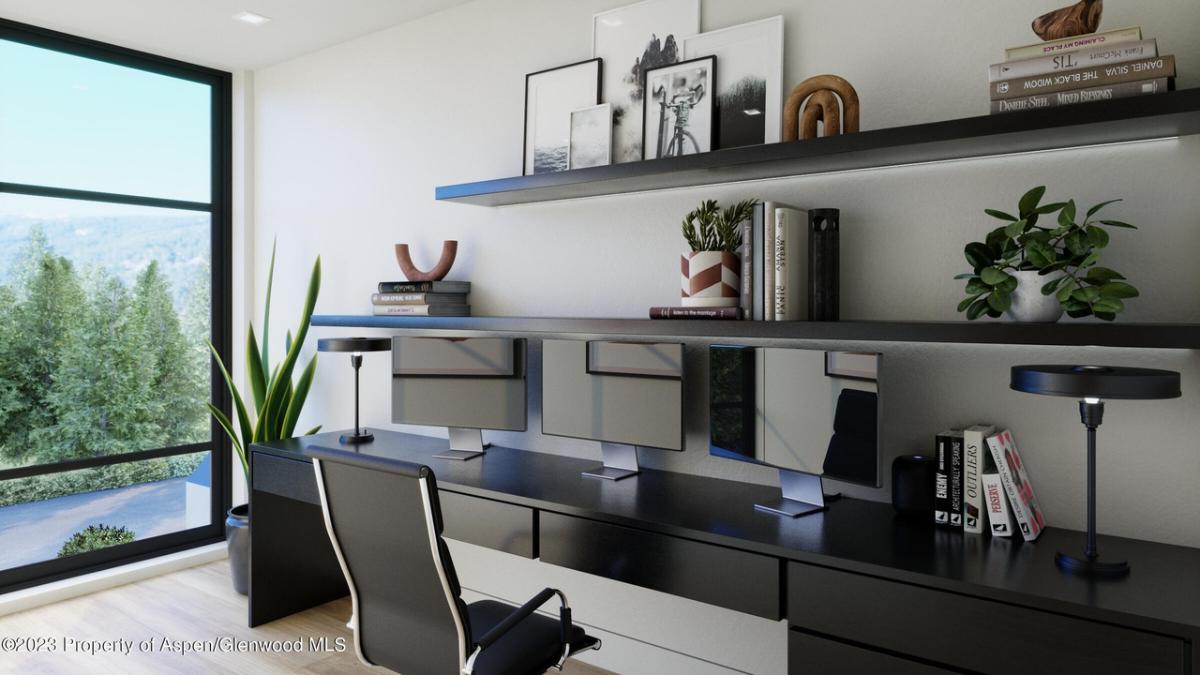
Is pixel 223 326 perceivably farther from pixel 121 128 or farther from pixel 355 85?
pixel 355 85

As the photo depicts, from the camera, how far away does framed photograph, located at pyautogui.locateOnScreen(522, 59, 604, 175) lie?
9.21ft

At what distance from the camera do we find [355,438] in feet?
10.6

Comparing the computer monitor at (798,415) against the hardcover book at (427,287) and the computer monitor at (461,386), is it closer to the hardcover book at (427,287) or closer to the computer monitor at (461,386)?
the computer monitor at (461,386)

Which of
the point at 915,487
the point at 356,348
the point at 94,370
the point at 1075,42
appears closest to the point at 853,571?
the point at 915,487

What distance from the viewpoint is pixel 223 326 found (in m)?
4.26

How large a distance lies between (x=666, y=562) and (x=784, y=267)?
85 cm

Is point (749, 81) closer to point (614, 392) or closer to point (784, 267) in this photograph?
point (784, 267)

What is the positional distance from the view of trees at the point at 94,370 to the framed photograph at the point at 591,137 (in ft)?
8.13

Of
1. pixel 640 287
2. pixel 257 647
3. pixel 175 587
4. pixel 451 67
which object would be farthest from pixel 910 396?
pixel 175 587

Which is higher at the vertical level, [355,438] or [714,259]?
[714,259]

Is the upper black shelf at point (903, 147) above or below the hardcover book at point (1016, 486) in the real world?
above

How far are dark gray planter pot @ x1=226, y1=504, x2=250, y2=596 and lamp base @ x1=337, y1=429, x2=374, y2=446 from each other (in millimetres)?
684

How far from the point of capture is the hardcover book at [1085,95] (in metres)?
1.66

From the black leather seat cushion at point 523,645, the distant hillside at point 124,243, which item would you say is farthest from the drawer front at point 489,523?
the distant hillside at point 124,243
